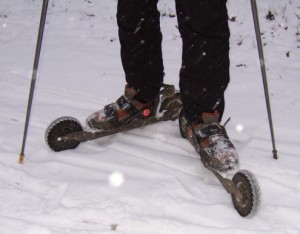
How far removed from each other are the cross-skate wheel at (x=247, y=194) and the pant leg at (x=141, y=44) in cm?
107

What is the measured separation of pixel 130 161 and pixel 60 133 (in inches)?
21.7

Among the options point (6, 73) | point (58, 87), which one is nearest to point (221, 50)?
point (58, 87)

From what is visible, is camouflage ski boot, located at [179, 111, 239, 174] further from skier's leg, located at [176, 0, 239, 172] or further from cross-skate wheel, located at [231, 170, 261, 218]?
cross-skate wheel, located at [231, 170, 261, 218]

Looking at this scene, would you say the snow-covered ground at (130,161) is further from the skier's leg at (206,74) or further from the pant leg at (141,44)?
the pant leg at (141,44)

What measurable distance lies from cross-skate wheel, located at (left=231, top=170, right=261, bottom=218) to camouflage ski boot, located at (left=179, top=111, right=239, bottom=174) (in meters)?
0.14

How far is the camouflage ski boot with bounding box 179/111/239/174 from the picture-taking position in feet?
8.72

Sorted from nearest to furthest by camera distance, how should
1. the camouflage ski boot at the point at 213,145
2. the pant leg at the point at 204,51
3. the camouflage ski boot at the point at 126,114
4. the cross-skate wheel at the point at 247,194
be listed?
the cross-skate wheel at the point at 247,194
the pant leg at the point at 204,51
the camouflage ski boot at the point at 213,145
the camouflage ski boot at the point at 126,114

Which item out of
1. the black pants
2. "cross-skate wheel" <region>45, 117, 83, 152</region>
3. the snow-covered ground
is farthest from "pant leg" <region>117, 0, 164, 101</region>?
"cross-skate wheel" <region>45, 117, 83, 152</region>

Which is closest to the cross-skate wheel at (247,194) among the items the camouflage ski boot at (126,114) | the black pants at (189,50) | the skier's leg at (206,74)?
the skier's leg at (206,74)

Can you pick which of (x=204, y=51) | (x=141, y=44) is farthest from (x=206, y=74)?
(x=141, y=44)

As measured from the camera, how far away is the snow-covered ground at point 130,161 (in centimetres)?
241

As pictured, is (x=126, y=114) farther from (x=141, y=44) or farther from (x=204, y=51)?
(x=204, y=51)

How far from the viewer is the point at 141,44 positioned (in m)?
3.11

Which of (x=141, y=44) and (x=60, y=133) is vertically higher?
(x=141, y=44)
